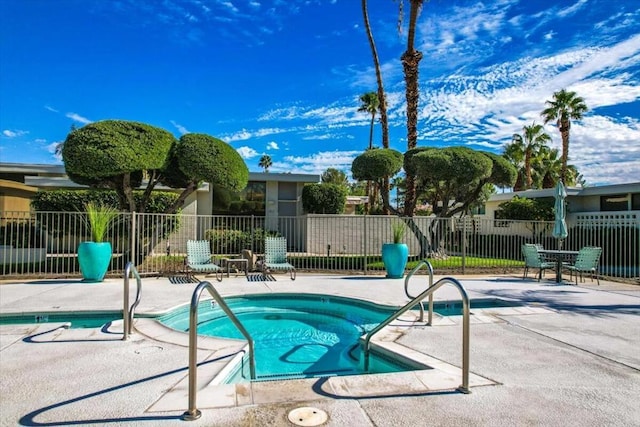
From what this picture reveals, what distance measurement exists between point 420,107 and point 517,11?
5.97 m

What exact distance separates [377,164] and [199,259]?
737 centimetres

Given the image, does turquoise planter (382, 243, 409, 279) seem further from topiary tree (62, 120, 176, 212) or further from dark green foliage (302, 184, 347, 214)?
dark green foliage (302, 184, 347, 214)

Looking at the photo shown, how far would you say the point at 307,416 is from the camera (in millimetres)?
2979

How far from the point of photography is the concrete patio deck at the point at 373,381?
3012 mm

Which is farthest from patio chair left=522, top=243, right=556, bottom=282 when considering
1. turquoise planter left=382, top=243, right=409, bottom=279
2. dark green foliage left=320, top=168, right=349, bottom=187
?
dark green foliage left=320, top=168, right=349, bottom=187

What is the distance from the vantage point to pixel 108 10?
43.0 feet

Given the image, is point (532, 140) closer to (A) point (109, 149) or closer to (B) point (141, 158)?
(B) point (141, 158)

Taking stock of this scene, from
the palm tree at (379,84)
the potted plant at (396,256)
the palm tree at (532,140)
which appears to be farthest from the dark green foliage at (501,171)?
the palm tree at (532,140)

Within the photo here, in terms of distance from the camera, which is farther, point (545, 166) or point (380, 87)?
point (545, 166)

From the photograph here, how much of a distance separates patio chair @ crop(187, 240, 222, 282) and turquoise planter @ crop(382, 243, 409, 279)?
4.73m

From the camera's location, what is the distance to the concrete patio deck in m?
3.01

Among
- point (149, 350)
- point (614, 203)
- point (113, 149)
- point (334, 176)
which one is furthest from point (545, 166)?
point (149, 350)

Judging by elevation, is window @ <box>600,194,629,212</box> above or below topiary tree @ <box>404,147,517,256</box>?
below

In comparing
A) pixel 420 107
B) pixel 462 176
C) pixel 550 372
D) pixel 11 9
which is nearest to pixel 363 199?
pixel 420 107
